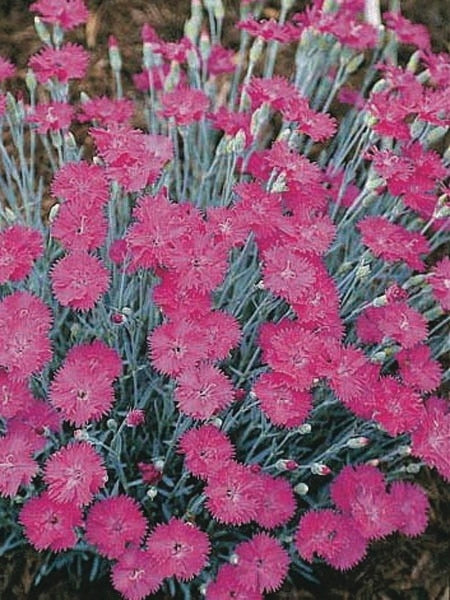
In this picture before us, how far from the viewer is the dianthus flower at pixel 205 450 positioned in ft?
4.42

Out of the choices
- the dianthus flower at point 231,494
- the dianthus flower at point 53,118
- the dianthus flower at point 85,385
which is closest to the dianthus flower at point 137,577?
the dianthus flower at point 231,494

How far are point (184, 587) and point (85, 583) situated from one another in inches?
7.4

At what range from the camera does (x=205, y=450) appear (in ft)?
4.47

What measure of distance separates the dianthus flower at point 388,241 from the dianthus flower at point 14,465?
598mm

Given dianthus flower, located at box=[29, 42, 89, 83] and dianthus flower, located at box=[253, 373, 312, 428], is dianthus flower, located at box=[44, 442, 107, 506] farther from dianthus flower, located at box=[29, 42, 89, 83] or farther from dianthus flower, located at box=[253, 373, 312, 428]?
dianthus flower, located at box=[29, 42, 89, 83]

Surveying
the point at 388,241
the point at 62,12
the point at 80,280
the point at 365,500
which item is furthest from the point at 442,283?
the point at 62,12

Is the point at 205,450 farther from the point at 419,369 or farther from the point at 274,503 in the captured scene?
the point at 419,369

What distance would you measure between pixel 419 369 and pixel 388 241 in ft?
0.68

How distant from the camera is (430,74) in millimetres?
1748

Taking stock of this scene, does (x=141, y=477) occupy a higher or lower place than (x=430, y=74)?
lower

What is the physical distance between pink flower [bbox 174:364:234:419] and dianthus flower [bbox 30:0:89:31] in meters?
0.72

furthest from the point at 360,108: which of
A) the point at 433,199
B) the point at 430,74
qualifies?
the point at 433,199

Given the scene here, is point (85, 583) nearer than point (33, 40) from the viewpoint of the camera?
Yes

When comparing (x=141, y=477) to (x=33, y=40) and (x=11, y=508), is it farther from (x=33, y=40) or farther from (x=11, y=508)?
(x=33, y=40)
